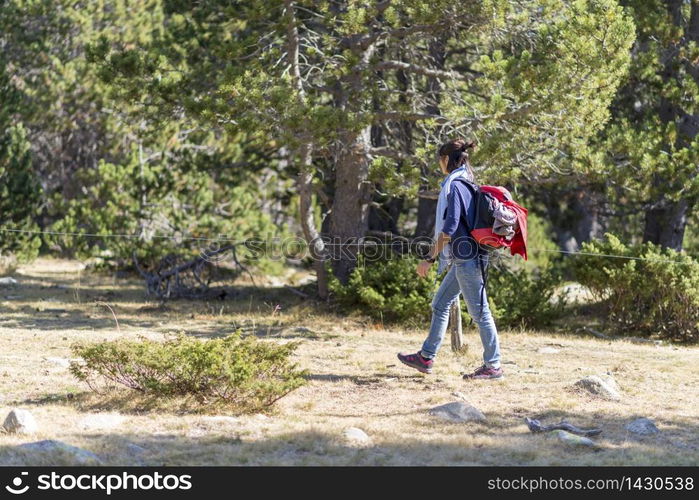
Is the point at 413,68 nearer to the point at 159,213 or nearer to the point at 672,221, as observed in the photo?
the point at 672,221

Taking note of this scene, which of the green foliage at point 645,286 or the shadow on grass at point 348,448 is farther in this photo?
the green foliage at point 645,286

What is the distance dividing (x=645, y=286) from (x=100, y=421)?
25.0ft

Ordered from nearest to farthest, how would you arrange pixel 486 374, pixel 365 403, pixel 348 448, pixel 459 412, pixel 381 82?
pixel 348 448 < pixel 459 412 < pixel 365 403 < pixel 486 374 < pixel 381 82

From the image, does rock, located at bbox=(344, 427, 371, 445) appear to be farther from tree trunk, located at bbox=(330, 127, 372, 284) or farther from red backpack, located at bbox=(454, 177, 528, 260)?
tree trunk, located at bbox=(330, 127, 372, 284)

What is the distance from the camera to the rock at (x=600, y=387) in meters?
7.42

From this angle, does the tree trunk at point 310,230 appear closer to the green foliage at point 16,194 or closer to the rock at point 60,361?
the rock at point 60,361

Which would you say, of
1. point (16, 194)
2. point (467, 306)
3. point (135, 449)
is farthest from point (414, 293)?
point (16, 194)

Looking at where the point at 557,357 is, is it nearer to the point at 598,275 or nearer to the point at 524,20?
the point at 598,275

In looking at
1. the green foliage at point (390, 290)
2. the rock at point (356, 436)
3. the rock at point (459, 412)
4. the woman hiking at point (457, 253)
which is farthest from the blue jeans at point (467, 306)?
the green foliage at point (390, 290)

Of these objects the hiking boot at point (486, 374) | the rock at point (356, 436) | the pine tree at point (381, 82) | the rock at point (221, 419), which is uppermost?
the pine tree at point (381, 82)

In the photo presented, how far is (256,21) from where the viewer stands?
36.6 ft

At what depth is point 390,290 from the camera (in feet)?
38.9

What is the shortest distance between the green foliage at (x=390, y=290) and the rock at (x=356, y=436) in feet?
18.0

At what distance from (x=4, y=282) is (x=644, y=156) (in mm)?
9823
